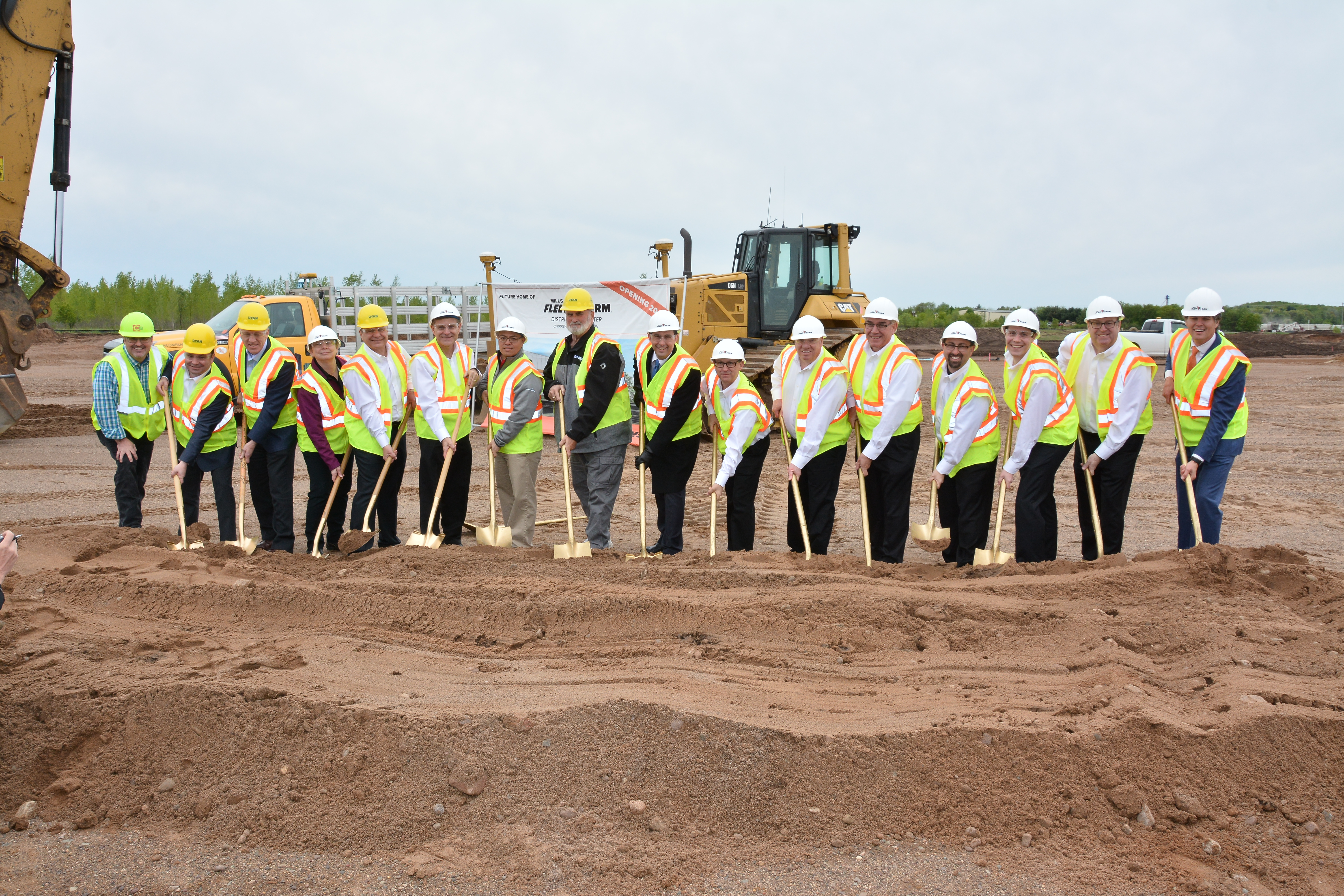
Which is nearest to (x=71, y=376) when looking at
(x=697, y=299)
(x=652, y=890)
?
(x=697, y=299)

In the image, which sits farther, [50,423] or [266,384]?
[50,423]

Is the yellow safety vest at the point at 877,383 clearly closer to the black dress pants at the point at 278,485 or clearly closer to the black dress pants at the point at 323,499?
the black dress pants at the point at 323,499

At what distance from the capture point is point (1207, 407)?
19.9 feet

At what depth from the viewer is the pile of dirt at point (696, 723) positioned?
3334mm

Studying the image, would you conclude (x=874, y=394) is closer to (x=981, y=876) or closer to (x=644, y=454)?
(x=644, y=454)

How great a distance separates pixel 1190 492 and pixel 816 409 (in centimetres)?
250

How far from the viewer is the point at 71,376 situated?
2277 cm

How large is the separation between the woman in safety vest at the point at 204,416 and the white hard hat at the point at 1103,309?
6.10 metres

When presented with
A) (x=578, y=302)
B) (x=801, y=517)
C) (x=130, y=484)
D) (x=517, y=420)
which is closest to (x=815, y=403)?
(x=801, y=517)

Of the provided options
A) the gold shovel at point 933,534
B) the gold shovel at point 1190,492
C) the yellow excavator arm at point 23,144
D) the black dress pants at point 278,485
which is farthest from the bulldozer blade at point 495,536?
the yellow excavator arm at point 23,144

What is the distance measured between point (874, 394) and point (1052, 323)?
38416mm

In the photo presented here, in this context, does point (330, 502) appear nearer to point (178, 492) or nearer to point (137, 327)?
point (178, 492)

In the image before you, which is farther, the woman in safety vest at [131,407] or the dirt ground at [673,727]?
the woman in safety vest at [131,407]

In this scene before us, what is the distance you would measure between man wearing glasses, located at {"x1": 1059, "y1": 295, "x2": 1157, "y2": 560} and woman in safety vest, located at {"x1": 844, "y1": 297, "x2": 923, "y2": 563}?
1.12 metres
